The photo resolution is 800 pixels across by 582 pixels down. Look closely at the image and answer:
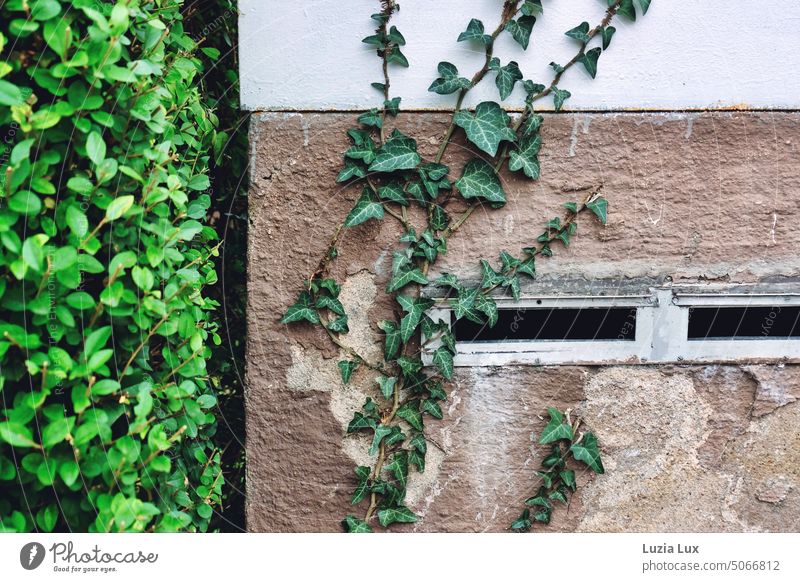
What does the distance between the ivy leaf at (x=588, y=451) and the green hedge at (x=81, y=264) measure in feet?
3.93

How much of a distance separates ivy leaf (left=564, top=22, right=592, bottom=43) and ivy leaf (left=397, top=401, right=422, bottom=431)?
3.89 ft

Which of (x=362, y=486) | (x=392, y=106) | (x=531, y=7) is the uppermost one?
(x=531, y=7)

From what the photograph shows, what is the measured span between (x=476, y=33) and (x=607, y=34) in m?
0.38

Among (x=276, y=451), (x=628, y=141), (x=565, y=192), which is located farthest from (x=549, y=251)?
(x=276, y=451)

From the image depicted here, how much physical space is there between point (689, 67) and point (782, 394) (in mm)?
1035

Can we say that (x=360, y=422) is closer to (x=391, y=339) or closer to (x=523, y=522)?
(x=391, y=339)

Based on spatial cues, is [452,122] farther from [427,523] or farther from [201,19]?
[427,523]

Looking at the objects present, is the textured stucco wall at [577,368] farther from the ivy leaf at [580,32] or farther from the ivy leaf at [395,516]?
the ivy leaf at [580,32]

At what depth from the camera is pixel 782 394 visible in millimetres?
2127

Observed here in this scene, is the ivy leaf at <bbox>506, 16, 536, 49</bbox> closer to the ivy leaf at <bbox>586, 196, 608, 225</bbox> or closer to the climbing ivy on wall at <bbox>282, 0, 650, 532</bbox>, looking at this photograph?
the climbing ivy on wall at <bbox>282, 0, 650, 532</bbox>

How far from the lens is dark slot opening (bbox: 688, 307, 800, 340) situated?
7.03ft

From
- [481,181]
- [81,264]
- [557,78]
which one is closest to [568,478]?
[481,181]

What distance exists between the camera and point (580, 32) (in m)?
2.00

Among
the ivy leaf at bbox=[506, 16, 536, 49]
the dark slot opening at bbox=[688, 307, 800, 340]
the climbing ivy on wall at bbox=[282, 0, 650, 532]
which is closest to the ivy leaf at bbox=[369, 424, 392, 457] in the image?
the climbing ivy on wall at bbox=[282, 0, 650, 532]
